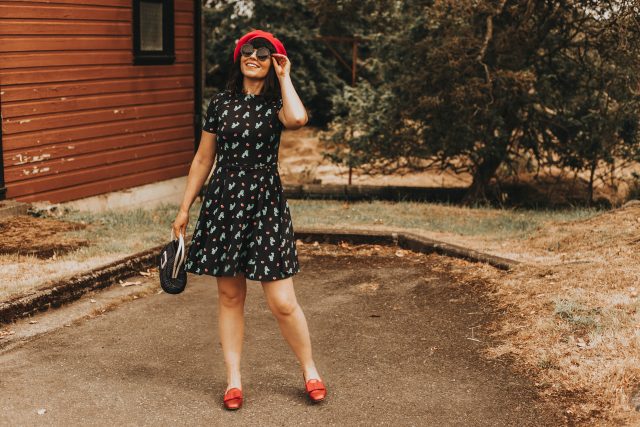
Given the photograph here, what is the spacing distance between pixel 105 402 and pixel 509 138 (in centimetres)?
1206

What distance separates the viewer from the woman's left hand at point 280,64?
4703 millimetres

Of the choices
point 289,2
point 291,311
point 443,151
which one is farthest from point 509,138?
point 291,311

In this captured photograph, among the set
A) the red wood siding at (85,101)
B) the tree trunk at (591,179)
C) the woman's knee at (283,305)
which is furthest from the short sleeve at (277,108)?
the tree trunk at (591,179)

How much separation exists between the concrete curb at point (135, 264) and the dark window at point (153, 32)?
4.38 m

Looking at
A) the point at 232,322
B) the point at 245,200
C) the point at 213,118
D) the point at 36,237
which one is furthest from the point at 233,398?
the point at 36,237

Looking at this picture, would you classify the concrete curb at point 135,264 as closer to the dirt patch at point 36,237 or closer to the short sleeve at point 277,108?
the dirt patch at point 36,237

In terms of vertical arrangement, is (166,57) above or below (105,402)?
above

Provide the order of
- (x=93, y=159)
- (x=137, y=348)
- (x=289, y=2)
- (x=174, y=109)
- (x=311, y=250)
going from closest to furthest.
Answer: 1. (x=137, y=348)
2. (x=311, y=250)
3. (x=93, y=159)
4. (x=174, y=109)
5. (x=289, y=2)

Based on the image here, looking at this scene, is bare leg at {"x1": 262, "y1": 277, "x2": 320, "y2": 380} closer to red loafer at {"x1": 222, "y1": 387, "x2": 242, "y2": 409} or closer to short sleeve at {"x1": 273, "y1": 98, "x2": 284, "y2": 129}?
red loafer at {"x1": 222, "y1": 387, "x2": 242, "y2": 409}

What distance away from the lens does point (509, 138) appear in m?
15.8

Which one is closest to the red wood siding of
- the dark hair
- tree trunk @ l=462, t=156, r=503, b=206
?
→ tree trunk @ l=462, t=156, r=503, b=206

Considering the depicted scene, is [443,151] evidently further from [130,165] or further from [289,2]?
[289,2]

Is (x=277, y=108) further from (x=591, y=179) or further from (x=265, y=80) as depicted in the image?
(x=591, y=179)

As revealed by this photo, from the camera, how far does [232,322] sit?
4.96 metres
